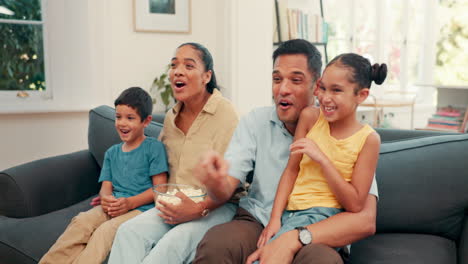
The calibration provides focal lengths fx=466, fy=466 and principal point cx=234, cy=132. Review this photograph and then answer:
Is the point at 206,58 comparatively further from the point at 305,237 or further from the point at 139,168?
the point at 305,237

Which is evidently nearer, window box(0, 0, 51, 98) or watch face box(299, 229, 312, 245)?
watch face box(299, 229, 312, 245)

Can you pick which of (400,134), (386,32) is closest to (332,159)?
(400,134)

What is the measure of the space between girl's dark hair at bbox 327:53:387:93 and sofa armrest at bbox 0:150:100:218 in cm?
144

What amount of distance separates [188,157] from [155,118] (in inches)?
29.6

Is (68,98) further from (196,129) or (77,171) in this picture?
(196,129)

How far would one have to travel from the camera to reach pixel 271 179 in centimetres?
166

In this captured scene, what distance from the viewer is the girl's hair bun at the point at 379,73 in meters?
1.49

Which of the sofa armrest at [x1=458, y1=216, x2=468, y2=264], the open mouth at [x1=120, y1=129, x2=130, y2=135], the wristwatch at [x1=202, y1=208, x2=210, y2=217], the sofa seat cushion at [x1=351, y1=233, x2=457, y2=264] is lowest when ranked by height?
the sofa seat cushion at [x1=351, y1=233, x2=457, y2=264]

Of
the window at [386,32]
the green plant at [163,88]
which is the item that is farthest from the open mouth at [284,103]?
the window at [386,32]

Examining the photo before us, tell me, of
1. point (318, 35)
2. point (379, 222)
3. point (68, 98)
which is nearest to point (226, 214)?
point (379, 222)

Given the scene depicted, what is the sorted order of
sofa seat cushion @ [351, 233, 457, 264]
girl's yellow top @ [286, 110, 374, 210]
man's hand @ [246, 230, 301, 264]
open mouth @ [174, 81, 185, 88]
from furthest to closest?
open mouth @ [174, 81, 185, 88]
sofa seat cushion @ [351, 233, 457, 264]
girl's yellow top @ [286, 110, 374, 210]
man's hand @ [246, 230, 301, 264]

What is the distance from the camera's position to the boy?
1.74 m

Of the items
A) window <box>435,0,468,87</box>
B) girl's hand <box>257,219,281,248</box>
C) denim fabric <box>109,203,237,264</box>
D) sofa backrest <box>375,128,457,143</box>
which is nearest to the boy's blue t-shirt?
denim fabric <box>109,203,237,264</box>

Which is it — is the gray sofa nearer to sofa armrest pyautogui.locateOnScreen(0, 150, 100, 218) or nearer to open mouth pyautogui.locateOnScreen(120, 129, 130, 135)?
sofa armrest pyautogui.locateOnScreen(0, 150, 100, 218)
